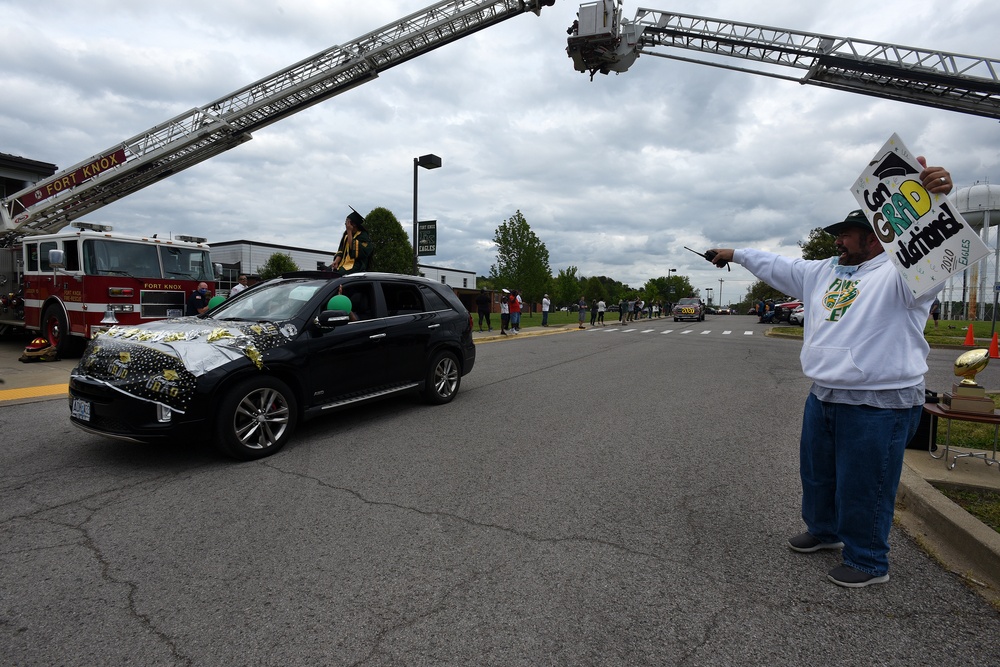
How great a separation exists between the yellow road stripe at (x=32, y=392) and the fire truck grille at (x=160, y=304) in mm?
2839

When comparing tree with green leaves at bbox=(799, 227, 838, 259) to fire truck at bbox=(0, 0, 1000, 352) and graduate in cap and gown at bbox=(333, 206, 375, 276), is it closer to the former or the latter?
fire truck at bbox=(0, 0, 1000, 352)

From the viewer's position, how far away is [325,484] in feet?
13.2

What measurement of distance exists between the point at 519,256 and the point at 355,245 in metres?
38.7

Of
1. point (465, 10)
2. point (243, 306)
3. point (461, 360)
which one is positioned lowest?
point (461, 360)

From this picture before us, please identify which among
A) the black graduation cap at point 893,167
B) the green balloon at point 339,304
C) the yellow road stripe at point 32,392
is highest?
the black graduation cap at point 893,167

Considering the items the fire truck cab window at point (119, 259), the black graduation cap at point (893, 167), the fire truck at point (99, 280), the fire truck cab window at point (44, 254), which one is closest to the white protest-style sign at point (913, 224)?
the black graduation cap at point (893, 167)

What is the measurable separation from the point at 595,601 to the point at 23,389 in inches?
358

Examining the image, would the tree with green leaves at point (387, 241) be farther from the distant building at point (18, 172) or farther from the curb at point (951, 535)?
the curb at point (951, 535)

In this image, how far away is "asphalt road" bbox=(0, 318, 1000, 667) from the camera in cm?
220

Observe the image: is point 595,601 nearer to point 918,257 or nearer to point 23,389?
point 918,257

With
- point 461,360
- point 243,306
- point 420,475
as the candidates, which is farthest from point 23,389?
point 420,475

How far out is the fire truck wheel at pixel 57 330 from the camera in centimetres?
1027

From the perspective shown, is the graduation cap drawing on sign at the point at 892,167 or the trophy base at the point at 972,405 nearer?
the graduation cap drawing on sign at the point at 892,167

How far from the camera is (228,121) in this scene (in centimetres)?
1430
